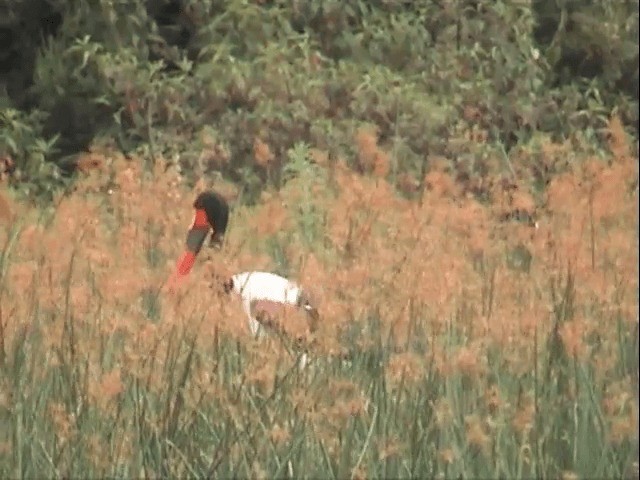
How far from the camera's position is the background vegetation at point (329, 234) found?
1815 mm

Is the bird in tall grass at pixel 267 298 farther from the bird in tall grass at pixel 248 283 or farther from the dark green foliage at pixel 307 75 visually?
the dark green foliage at pixel 307 75

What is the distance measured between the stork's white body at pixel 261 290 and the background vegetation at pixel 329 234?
0.04 meters

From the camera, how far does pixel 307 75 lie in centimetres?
326

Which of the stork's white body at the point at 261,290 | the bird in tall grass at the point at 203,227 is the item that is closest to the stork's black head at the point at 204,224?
the bird in tall grass at the point at 203,227

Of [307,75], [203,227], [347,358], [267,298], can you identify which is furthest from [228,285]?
[307,75]

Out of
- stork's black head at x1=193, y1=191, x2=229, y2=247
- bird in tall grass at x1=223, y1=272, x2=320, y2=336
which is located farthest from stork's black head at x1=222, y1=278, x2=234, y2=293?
stork's black head at x1=193, y1=191, x2=229, y2=247

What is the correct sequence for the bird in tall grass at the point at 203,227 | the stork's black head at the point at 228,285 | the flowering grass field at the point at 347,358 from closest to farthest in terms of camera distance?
the flowering grass field at the point at 347,358, the stork's black head at the point at 228,285, the bird in tall grass at the point at 203,227

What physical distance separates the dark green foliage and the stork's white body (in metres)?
0.66

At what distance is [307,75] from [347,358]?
1355 millimetres

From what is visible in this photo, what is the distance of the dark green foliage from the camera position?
2992mm

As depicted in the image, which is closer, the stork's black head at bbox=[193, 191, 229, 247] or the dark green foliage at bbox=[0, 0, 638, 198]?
the stork's black head at bbox=[193, 191, 229, 247]

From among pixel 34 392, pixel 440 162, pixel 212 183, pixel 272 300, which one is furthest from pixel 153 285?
pixel 440 162

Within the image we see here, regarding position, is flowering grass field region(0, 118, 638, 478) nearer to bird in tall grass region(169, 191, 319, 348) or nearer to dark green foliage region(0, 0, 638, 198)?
bird in tall grass region(169, 191, 319, 348)

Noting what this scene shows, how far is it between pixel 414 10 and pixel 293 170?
51 centimetres
